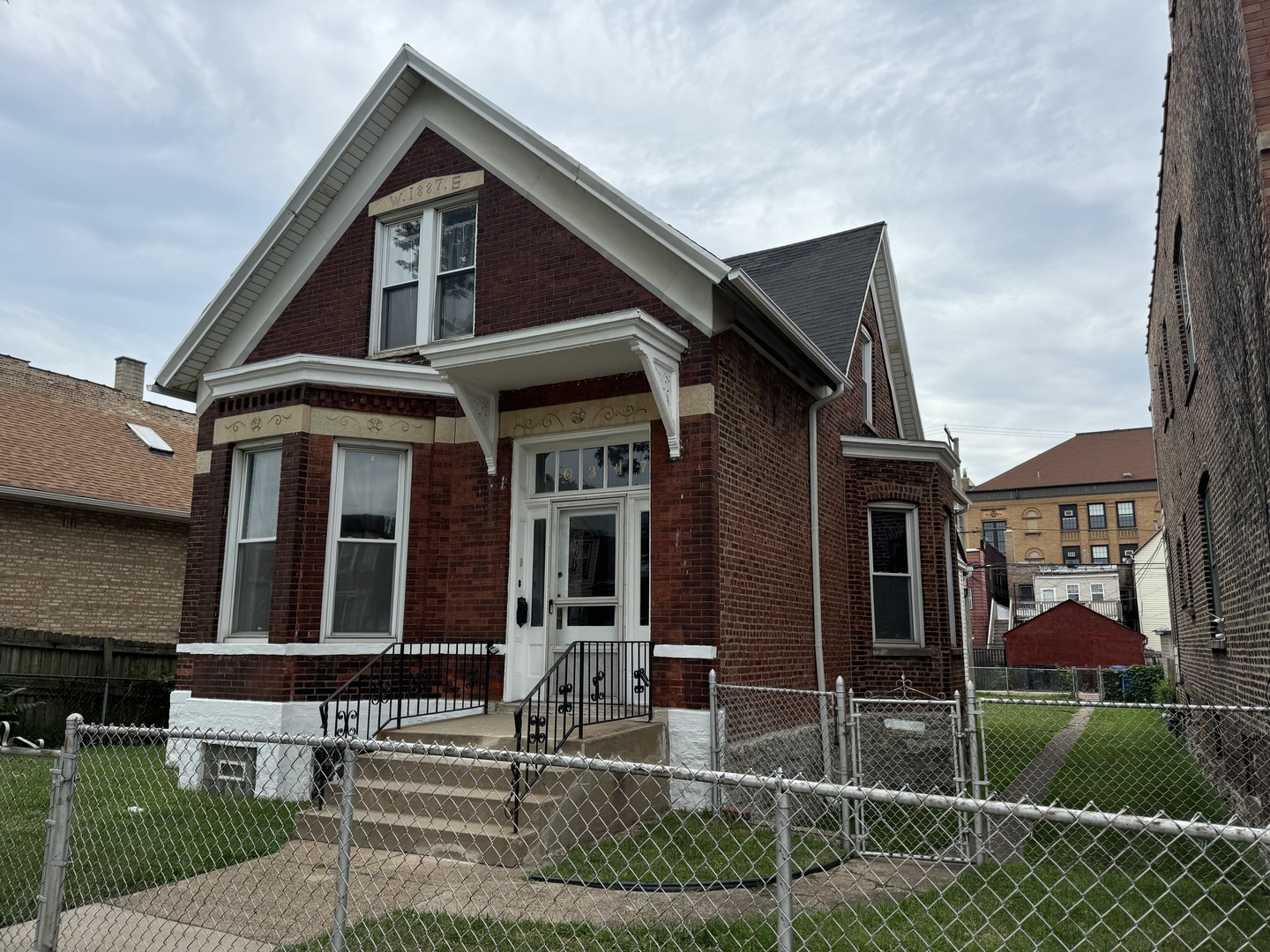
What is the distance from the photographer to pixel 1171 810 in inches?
386

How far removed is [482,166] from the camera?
1147 cm

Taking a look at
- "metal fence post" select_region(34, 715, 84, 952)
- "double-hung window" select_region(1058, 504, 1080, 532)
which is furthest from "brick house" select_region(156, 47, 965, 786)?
"double-hung window" select_region(1058, 504, 1080, 532)

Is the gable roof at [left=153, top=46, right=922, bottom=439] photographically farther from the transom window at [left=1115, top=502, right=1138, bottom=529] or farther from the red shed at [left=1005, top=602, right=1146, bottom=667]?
the transom window at [left=1115, top=502, right=1138, bottom=529]

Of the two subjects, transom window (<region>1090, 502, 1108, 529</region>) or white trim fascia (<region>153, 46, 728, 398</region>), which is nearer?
white trim fascia (<region>153, 46, 728, 398</region>)

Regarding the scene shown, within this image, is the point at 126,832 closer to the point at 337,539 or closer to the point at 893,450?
the point at 337,539

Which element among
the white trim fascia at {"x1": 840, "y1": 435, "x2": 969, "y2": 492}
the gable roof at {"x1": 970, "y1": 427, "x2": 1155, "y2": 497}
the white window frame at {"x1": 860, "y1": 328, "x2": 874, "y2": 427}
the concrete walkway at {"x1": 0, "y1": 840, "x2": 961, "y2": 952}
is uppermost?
the gable roof at {"x1": 970, "y1": 427, "x2": 1155, "y2": 497}

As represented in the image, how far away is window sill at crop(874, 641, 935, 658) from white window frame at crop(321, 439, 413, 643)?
22.2 feet

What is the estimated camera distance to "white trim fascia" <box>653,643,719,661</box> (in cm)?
897

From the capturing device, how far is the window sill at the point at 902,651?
1323cm

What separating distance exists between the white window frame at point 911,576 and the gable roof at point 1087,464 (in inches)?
2410

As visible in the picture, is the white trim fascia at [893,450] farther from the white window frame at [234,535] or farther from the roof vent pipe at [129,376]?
the roof vent pipe at [129,376]

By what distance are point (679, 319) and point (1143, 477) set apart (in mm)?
66759

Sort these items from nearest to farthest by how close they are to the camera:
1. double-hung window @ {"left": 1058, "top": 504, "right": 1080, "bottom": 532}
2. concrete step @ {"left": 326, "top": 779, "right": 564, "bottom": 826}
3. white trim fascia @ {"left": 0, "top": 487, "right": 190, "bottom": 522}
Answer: concrete step @ {"left": 326, "top": 779, "right": 564, "bottom": 826}, white trim fascia @ {"left": 0, "top": 487, "right": 190, "bottom": 522}, double-hung window @ {"left": 1058, "top": 504, "right": 1080, "bottom": 532}

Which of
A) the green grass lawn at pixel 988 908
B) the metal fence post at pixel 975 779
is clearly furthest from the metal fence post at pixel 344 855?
the metal fence post at pixel 975 779
